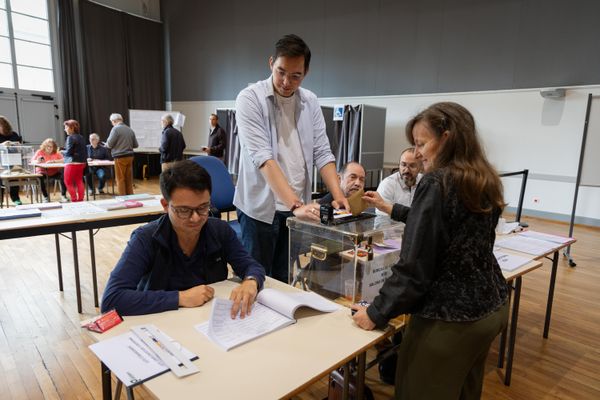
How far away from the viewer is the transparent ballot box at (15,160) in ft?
16.2

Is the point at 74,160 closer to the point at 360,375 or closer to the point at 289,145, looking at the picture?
the point at 289,145

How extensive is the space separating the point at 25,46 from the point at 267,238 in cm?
912

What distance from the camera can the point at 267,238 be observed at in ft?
5.85

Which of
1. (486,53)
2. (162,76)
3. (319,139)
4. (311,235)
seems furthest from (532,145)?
(162,76)

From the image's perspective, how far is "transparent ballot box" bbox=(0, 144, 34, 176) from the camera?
4.95 meters

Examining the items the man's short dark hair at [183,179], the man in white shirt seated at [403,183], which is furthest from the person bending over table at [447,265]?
the man in white shirt seated at [403,183]

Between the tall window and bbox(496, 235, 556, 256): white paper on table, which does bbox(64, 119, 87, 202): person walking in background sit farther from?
bbox(496, 235, 556, 256): white paper on table

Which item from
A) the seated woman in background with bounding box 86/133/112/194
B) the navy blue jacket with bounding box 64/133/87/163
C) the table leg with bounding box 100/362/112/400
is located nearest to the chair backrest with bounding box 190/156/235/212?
the table leg with bounding box 100/362/112/400

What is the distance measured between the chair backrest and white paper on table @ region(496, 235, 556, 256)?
189 centimetres

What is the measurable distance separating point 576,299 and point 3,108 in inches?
387

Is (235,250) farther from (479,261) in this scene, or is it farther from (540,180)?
(540,180)

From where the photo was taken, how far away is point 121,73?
988 cm

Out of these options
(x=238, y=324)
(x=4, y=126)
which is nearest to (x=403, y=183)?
(x=238, y=324)

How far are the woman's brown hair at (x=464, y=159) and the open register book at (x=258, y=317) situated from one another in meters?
0.57
